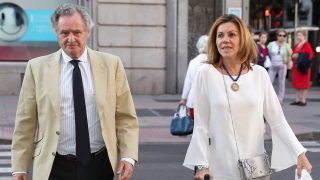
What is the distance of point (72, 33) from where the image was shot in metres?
3.60

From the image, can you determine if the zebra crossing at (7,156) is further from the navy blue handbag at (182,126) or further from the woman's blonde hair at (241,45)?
the woman's blonde hair at (241,45)

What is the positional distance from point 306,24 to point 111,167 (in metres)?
23.8

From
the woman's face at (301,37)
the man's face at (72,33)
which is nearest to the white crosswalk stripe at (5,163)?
the man's face at (72,33)

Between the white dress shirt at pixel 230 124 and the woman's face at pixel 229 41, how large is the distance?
5.0 inches

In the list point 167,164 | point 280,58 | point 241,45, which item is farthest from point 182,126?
point 280,58

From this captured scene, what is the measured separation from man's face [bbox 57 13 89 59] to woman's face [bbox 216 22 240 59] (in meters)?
0.82

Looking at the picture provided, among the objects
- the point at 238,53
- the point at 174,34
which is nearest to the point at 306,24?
the point at 174,34

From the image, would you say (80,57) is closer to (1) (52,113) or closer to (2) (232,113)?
(1) (52,113)

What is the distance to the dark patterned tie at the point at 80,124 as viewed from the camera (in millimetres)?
3611

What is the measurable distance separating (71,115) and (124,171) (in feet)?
1.48

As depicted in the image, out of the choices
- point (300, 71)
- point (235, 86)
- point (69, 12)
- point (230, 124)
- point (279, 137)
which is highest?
point (69, 12)

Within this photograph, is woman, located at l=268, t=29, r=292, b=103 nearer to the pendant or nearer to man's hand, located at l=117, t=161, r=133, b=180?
the pendant

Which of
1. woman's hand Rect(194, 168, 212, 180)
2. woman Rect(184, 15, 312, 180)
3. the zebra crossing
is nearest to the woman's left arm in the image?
woman Rect(184, 15, 312, 180)

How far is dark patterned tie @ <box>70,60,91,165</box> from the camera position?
3.61 meters
